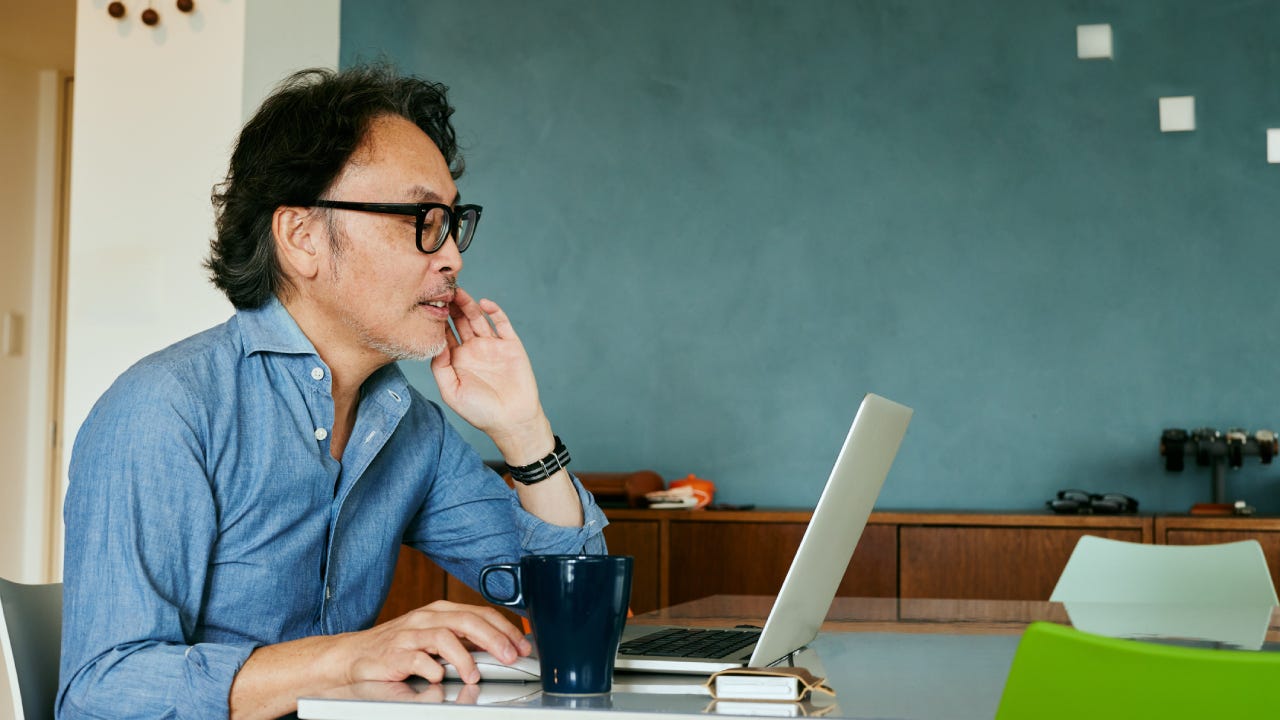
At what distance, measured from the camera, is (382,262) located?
5.06 ft

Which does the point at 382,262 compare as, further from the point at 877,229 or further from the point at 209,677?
the point at 877,229

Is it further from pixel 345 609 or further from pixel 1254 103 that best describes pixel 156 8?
pixel 1254 103

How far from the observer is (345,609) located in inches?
59.6

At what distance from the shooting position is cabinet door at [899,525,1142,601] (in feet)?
11.9

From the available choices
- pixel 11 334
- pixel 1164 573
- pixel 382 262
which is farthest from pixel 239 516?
pixel 11 334

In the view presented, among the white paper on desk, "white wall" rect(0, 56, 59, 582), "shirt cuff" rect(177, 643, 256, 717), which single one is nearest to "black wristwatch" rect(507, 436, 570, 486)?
"shirt cuff" rect(177, 643, 256, 717)

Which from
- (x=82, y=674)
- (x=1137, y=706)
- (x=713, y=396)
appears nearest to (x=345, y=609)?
(x=82, y=674)

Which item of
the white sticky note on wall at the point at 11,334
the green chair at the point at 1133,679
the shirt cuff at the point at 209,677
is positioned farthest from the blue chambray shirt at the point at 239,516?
the white sticky note on wall at the point at 11,334

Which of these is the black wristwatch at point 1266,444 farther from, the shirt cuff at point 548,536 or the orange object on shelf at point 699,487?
the shirt cuff at point 548,536

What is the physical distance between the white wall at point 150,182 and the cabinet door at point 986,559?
84.3 inches

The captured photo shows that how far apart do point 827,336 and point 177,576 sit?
130 inches

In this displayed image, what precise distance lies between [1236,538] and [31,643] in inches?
128

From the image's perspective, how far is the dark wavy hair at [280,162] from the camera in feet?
5.08

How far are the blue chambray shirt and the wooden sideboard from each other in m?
2.04
